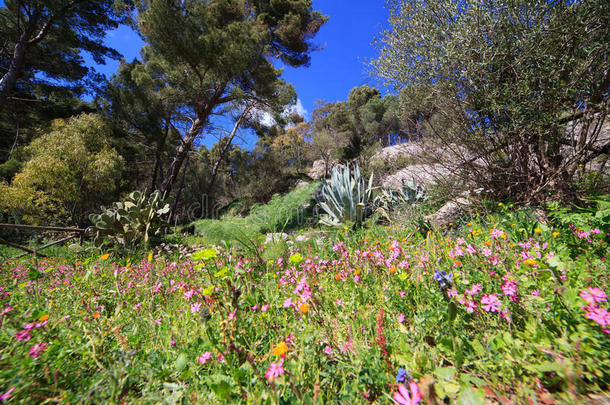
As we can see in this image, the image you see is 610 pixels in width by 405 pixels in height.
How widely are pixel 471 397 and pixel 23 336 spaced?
1617mm

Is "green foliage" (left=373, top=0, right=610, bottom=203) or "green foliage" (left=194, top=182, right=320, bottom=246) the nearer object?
"green foliage" (left=373, top=0, right=610, bottom=203)

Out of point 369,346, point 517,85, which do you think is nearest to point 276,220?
point 517,85

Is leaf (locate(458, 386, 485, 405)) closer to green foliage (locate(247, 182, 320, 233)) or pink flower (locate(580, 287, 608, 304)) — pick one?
pink flower (locate(580, 287, 608, 304))

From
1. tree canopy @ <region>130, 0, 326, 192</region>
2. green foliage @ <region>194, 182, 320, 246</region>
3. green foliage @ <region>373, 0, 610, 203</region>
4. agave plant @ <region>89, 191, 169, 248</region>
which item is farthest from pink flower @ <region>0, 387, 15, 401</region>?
tree canopy @ <region>130, 0, 326, 192</region>

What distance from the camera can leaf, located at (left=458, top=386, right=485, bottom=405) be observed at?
2.06ft

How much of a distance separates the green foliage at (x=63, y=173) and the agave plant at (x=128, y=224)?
670 cm

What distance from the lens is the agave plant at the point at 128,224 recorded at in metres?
4.30

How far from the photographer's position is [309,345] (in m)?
0.99

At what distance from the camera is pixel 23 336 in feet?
3.03

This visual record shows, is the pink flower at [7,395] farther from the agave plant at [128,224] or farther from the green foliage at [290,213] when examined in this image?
the green foliage at [290,213]

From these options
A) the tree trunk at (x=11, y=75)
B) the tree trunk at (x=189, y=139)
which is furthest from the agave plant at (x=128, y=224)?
the tree trunk at (x=11, y=75)

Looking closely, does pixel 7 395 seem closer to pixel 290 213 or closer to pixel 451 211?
pixel 451 211

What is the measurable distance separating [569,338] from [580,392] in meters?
0.19

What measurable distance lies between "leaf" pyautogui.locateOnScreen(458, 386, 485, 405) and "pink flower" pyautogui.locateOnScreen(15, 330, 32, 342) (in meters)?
1.57
